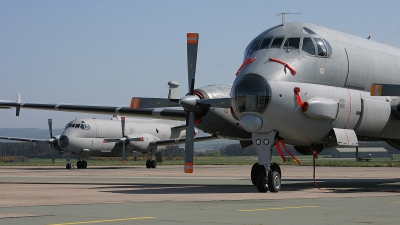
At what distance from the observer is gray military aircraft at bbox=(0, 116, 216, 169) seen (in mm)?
55938

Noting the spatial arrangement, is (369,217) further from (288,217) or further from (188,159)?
(188,159)

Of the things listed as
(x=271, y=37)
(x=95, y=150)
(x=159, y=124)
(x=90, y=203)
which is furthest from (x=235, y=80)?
(x=159, y=124)

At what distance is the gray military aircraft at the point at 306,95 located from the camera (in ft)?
61.8

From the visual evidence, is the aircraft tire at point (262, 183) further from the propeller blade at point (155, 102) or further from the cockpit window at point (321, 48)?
the propeller blade at point (155, 102)

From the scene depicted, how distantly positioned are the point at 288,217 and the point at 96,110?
1876 cm

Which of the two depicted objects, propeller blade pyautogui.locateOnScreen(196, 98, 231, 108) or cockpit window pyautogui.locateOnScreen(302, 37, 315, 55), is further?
propeller blade pyautogui.locateOnScreen(196, 98, 231, 108)

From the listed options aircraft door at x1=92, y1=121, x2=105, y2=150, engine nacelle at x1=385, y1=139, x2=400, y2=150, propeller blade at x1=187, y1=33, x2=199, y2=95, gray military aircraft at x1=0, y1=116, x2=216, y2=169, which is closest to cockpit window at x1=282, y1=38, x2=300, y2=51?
propeller blade at x1=187, y1=33, x2=199, y2=95

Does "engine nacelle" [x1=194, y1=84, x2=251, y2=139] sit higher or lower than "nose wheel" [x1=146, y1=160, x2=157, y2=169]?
higher

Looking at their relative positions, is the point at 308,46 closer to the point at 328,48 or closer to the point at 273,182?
the point at 328,48

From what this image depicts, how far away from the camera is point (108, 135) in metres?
59.2

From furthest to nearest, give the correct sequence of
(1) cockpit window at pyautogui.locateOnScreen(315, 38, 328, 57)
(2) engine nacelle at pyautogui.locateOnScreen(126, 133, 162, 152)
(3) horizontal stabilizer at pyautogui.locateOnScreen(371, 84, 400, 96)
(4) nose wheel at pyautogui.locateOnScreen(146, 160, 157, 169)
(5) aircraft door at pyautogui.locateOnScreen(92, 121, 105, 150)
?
(2) engine nacelle at pyautogui.locateOnScreen(126, 133, 162, 152), (5) aircraft door at pyautogui.locateOnScreen(92, 121, 105, 150), (4) nose wheel at pyautogui.locateOnScreen(146, 160, 157, 169), (1) cockpit window at pyautogui.locateOnScreen(315, 38, 328, 57), (3) horizontal stabilizer at pyautogui.locateOnScreen(371, 84, 400, 96)

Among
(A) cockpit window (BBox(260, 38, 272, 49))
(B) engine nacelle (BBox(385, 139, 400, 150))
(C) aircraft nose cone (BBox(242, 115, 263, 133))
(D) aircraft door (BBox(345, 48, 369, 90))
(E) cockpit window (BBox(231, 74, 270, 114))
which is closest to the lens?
(E) cockpit window (BBox(231, 74, 270, 114))

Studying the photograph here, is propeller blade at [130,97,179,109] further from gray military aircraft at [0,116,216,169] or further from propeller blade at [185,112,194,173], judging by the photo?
gray military aircraft at [0,116,216,169]

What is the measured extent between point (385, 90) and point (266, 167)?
4.18 meters
